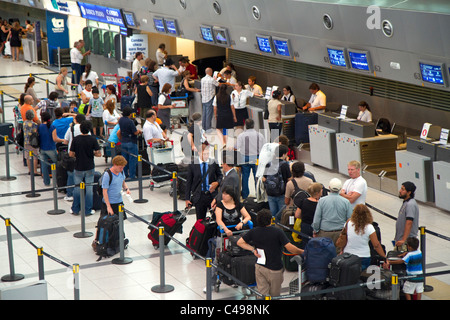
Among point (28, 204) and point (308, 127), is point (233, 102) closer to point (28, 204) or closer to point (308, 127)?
point (308, 127)

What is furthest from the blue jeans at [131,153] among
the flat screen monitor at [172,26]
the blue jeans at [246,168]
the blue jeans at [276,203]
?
the flat screen monitor at [172,26]

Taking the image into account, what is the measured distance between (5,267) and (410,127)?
9.08 m

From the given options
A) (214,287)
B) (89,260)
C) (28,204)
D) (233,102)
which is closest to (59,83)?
(233,102)

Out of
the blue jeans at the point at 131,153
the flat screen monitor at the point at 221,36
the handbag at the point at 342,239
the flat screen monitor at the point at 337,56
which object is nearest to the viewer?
the handbag at the point at 342,239

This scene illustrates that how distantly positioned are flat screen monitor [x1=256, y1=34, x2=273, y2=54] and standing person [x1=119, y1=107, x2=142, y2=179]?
4195 mm

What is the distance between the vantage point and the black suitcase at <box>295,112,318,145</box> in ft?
50.7

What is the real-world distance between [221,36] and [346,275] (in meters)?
11.8

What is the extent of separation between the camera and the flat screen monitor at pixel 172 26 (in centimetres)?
2062

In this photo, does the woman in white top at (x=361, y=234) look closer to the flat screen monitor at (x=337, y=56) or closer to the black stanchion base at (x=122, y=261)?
the black stanchion base at (x=122, y=261)

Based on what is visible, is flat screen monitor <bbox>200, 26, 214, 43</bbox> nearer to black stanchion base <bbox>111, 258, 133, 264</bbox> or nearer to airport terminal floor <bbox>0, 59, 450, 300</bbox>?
airport terminal floor <bbox>0, 59, 450, 300</bbox>

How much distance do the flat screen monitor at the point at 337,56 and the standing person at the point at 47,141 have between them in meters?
5.61

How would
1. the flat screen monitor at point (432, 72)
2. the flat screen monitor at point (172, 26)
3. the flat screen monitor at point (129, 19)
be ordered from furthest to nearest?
1. the flat screen monitor at point (129, 19)
2. the flat screen monitor at point (172, 26)
3. the flat screen monitor at point (432, 72)

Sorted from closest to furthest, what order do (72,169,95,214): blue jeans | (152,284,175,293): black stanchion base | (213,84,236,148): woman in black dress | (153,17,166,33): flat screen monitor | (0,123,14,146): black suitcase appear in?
(152,284,175,293): black stanchion base → (72,169,95,214): blue jeans → (213,84,236,148): woman in black dress → (0,123,14,146): black suitcase → (153,17,166,33): flat screen monitor

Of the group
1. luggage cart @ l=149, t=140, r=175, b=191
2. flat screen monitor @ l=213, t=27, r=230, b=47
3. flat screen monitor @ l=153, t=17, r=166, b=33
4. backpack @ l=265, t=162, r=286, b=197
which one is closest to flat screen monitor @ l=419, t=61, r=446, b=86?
backpack @ l=265, t=162, r=286, b=197
